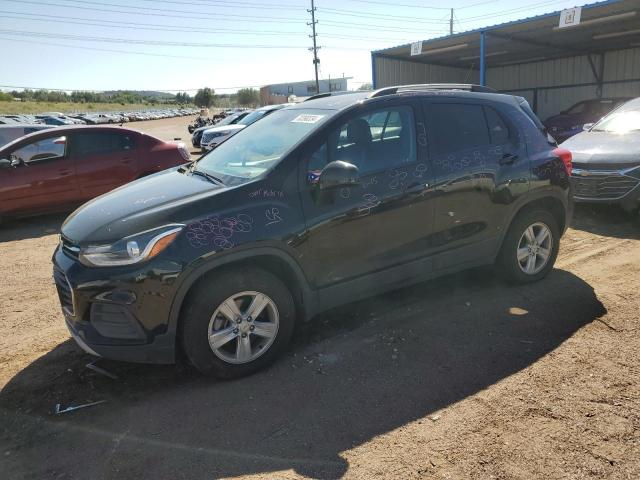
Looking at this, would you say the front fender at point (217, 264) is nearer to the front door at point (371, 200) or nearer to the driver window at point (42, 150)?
the front door at point (371, 200)

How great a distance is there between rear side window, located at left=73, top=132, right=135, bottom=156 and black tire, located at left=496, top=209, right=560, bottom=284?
653 centimetres

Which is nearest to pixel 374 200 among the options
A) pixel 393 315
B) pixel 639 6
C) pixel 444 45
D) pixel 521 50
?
pixel 393 315

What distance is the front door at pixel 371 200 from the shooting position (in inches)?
137

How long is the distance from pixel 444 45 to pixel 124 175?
44.6 ft

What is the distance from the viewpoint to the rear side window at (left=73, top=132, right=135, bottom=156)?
26.8ft

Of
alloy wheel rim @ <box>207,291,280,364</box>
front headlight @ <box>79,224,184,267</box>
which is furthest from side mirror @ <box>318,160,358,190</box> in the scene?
front headlight @ <box>79,224,184,267</box>

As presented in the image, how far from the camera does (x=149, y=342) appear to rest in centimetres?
Result: 303

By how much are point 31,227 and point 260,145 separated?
5.90m

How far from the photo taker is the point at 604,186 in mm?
6848

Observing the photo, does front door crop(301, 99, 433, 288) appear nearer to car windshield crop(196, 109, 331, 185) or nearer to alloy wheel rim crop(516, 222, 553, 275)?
car windshield crop(196, 109, 331, 185)

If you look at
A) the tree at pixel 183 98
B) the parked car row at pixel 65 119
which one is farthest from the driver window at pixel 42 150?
the tree at pixel 183 98

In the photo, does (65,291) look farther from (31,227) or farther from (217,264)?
(31,227)

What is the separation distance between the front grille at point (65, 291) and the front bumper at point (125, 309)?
22 mm

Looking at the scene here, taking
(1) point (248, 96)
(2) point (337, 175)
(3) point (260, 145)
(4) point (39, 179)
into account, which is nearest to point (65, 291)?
(3) point (260, 145)
